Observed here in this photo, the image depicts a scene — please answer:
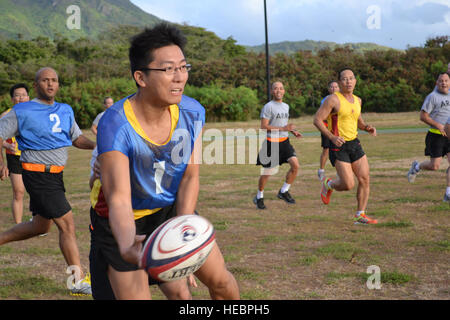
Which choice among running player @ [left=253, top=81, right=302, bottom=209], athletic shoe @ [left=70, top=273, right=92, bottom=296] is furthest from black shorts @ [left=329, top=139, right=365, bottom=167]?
athletic shoe @ [left=70, top=273, right=92, bottom=296]

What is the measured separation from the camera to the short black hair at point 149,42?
3051mm

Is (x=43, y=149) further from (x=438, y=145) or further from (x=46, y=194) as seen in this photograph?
(x=438, y=145)

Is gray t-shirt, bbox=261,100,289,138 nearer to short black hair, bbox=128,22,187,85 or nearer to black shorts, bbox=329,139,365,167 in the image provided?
black shorts, bbox=329,139,365,167

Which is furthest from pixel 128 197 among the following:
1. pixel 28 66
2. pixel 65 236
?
pixel 28 66

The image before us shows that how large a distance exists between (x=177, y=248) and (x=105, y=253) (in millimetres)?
792

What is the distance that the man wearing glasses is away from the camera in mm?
2940

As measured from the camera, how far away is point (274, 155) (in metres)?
10.3

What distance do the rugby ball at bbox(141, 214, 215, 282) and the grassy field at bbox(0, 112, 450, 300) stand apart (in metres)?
2.60

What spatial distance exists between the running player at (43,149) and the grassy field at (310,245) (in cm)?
66

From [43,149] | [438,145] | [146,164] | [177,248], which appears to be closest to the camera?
[177,248]

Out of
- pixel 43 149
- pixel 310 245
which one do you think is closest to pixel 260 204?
pixel 310 245

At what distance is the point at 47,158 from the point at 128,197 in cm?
336

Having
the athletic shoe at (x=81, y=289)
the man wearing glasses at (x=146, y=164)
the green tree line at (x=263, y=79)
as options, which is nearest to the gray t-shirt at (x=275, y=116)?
the athletic shoe at (x=81, y=289)

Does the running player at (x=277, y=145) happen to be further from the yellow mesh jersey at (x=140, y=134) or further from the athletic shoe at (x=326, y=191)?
the yellow mesh jersey at (x=140, y=134)
